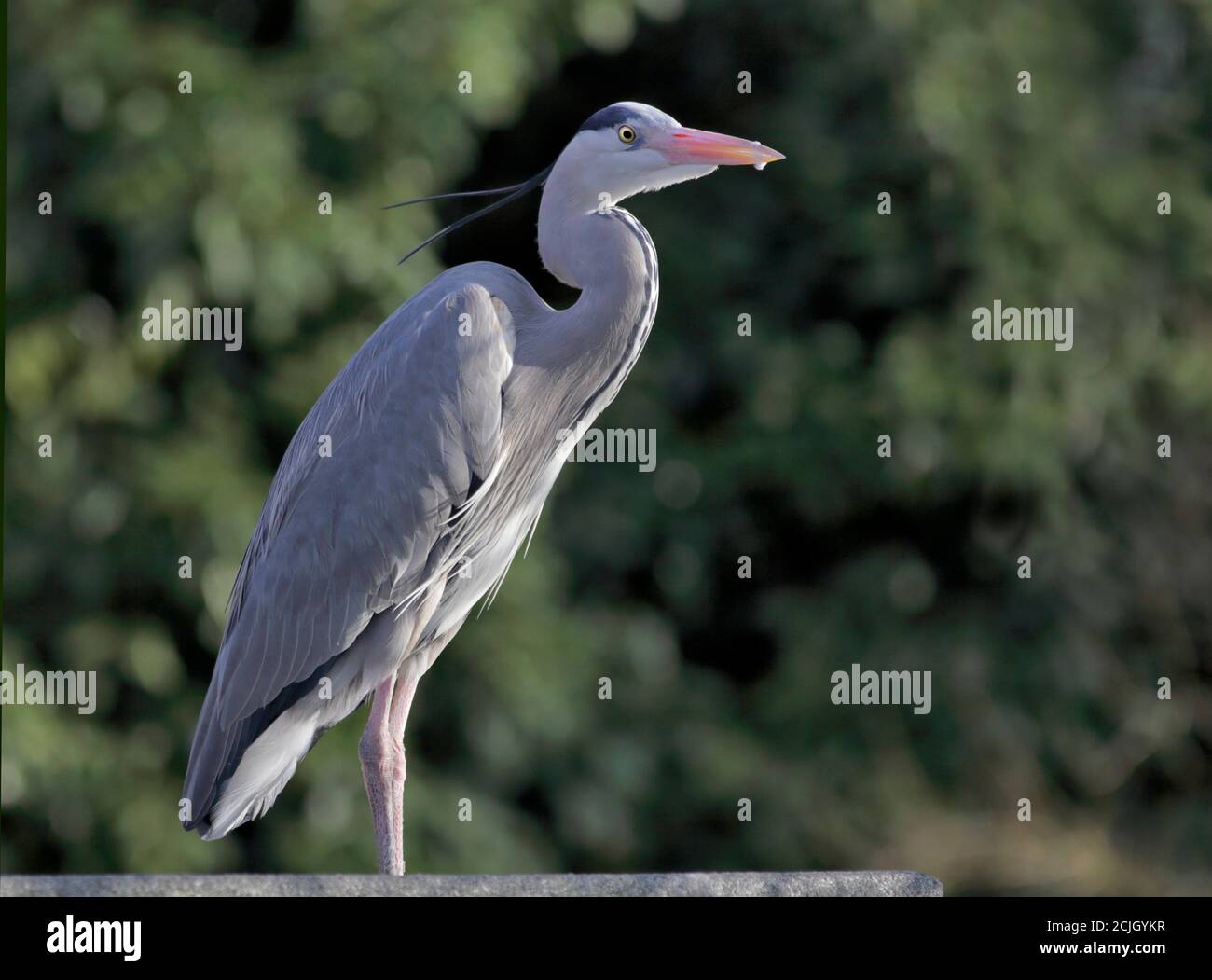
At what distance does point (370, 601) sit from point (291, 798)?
202 cm

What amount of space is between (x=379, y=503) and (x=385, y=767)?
371mm

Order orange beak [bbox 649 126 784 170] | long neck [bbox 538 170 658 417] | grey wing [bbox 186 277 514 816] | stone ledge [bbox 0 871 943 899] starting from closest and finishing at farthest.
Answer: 1. stone ledge [bbox 0 871 943 899]
2. orange beak [bbox 649 126 784 170]
3. long neck [bbox 538 170 658 417]
4. grey wing [bbox 186 277 514 816]

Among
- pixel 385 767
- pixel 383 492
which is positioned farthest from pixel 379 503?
pixel 385 767

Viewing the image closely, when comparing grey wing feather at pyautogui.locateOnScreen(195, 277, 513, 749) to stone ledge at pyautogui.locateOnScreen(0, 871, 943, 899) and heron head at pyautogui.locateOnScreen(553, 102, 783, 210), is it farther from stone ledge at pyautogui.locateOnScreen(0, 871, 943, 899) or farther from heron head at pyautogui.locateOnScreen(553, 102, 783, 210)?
stone ledge at pyautogui.locateOnScreen(0, 871, 943, 899)

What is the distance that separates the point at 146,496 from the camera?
401cm

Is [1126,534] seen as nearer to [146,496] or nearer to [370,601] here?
[146,496]

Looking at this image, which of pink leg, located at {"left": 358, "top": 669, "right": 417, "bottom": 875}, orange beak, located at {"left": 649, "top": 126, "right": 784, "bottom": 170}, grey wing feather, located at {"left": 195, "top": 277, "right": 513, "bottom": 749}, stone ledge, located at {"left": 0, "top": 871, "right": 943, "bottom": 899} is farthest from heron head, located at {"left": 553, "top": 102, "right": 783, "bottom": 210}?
stone ledge, located at {"left": 0, "top": 871, "right": 943, "bottom": 899}

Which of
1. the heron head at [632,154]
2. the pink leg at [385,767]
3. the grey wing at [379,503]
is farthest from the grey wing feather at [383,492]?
the heron head at [632,154]

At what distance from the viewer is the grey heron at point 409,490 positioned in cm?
226

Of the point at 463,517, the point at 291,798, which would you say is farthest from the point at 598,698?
the point at 463,517

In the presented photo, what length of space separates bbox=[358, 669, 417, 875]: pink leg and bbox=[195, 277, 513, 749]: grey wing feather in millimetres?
126

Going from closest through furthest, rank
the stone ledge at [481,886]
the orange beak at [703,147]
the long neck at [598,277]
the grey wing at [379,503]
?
1. the stone ledge at [481,886]
2. the orange beak at [703,147]
3. the long neck at [598,277]
4. the grey wing at [379,503]

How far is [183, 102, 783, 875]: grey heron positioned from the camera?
226 centimetres

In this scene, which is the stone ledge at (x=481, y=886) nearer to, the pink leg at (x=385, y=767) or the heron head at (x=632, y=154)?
the pink leg at (x=385, y=767)
